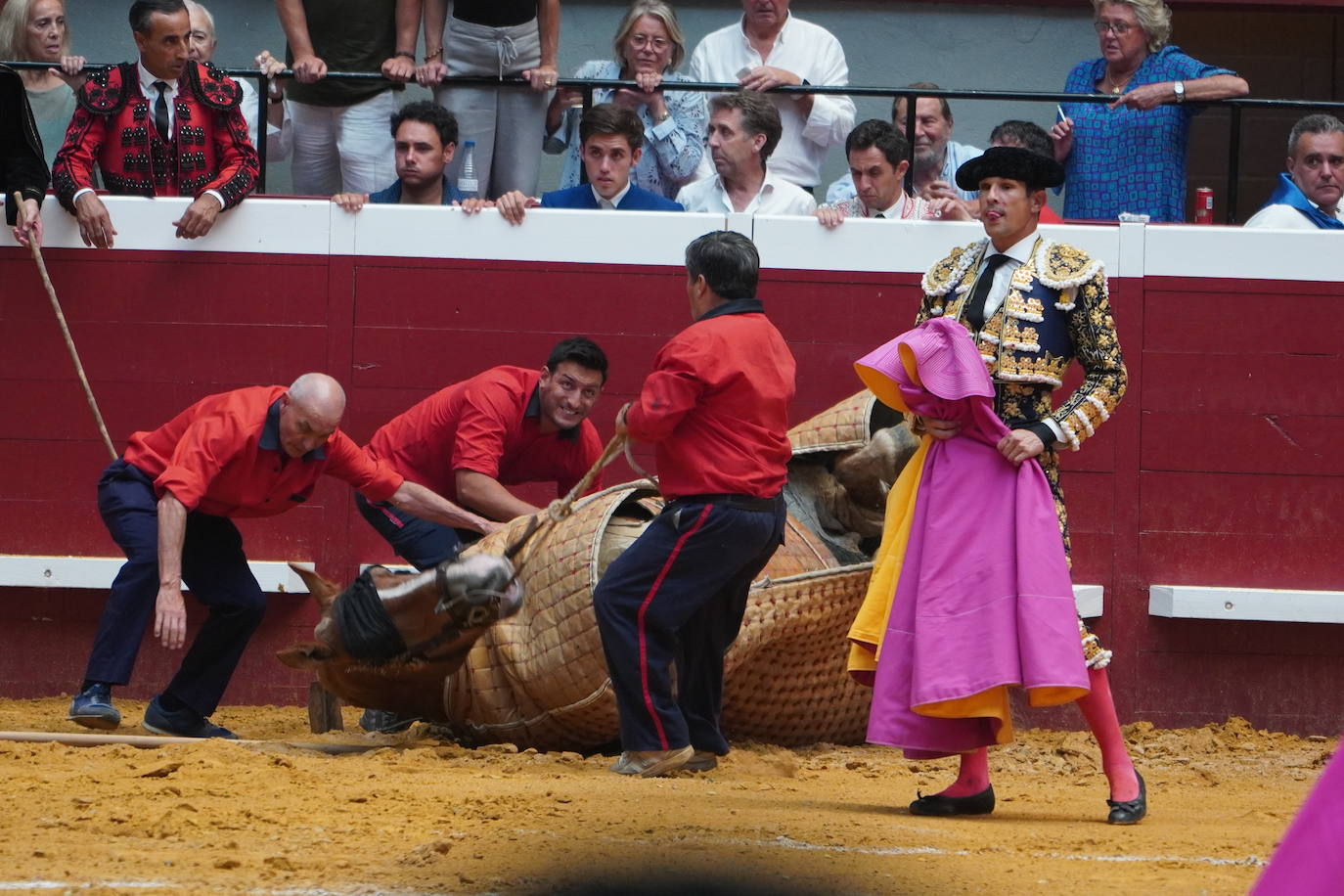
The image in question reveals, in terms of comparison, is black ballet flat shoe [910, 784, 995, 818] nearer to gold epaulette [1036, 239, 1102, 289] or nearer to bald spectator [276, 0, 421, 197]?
gold epaulette [1036, 239, 1102, 289]

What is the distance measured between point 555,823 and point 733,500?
4.13ft

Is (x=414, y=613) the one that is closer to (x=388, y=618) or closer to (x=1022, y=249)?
(x=388, y=618)

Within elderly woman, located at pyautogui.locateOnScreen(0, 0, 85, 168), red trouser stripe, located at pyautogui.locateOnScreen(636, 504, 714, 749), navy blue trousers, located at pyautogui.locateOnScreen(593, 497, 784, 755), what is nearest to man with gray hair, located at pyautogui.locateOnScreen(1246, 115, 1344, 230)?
navy blue trousers, located at pyautogui.locateOnScreen(593, 497, 784, 755)

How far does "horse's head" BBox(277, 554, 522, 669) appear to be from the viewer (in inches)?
190

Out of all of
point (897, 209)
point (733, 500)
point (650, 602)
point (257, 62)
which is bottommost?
point (650, 602)

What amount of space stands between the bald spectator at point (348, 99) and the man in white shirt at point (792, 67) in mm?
1256

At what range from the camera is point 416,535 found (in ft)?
20.2

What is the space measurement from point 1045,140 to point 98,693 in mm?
3891

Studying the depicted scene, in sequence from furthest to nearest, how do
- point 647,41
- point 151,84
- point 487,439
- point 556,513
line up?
point 647,41
point 151,84
point 487,439
point 556,513

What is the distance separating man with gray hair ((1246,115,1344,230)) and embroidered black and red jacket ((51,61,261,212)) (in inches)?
148

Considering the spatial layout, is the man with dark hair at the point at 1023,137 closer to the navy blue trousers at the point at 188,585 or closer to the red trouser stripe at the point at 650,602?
the red trouser stripe at the point at 650,602

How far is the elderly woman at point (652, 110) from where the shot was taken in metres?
7.14

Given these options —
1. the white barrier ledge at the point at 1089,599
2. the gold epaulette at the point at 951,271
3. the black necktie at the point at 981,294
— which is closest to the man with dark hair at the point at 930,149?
the white barrier ledge at the point at 1089,599

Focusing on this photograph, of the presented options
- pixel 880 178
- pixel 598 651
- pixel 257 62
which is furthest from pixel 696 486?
pixel 257 62
